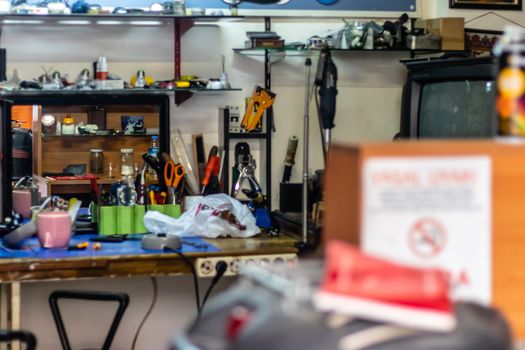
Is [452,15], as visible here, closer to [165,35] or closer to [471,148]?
[165,35]

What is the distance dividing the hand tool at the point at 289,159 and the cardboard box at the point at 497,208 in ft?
7.54

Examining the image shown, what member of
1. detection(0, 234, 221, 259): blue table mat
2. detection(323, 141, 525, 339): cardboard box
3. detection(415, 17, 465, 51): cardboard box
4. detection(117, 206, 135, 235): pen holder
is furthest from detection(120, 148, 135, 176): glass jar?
detection(323, 141, 525, 339): cardboard box

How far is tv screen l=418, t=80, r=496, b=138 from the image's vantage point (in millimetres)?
2887

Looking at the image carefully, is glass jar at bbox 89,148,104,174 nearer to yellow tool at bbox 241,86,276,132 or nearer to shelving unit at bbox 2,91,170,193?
shelving unit at bbox 2,91,170,193

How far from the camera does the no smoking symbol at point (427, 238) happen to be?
4.00ft

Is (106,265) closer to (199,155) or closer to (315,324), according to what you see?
(199,155)

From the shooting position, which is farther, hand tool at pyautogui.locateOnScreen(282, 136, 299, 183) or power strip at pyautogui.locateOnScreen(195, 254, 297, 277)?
hand tool at pyautogui.locateOnScreen(282, 136, 299, 183)

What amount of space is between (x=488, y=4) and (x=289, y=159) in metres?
1.17

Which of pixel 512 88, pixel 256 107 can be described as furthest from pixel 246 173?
pixel 512 88

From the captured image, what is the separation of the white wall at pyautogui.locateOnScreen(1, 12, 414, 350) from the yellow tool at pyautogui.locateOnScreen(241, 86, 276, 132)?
0.06m

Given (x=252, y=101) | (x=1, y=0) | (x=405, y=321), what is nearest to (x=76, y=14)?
(x=1, y=0)

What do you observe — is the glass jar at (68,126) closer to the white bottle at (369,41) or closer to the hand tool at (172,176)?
the hand tool at (172,176)

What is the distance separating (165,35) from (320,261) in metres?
2.47

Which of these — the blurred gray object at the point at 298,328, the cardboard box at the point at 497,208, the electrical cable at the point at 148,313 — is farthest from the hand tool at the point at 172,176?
the blurred gray object at the point at 298,328
